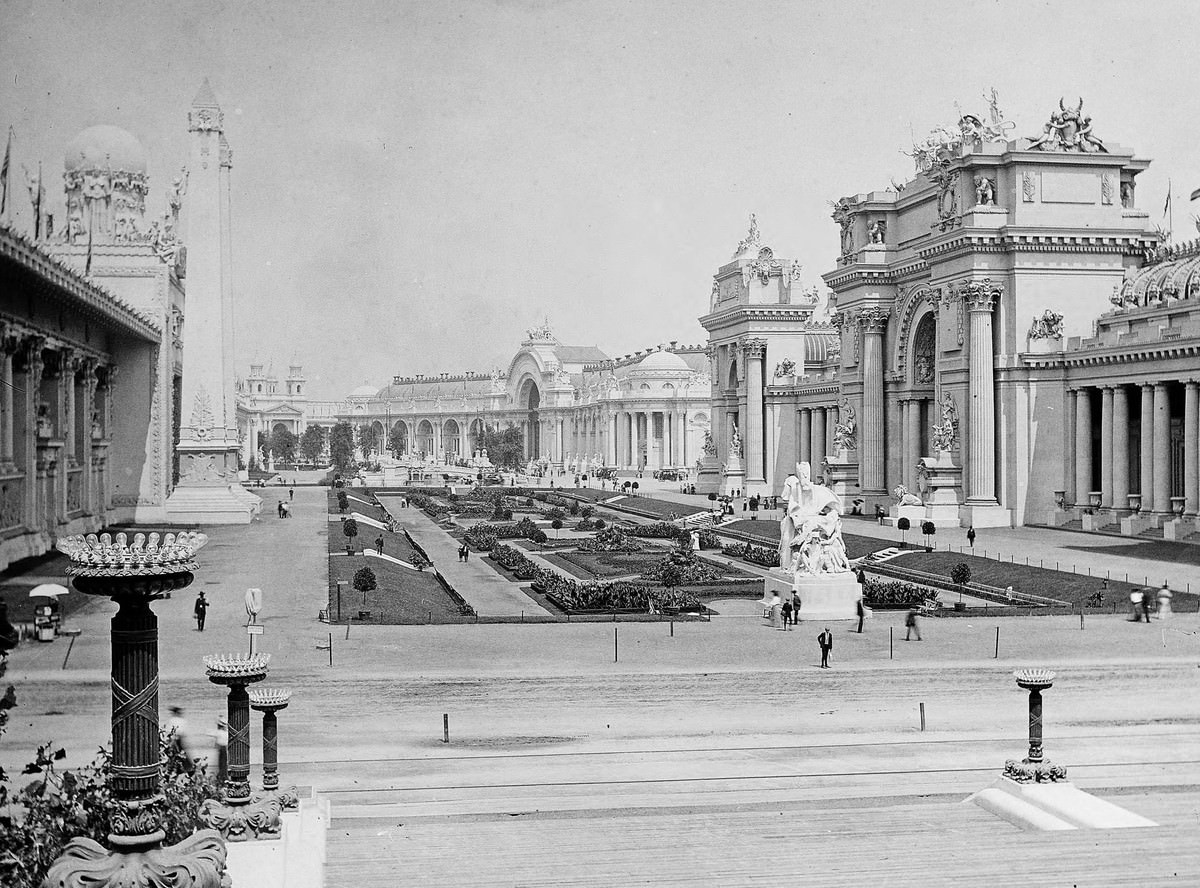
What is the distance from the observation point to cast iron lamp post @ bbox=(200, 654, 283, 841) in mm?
12242

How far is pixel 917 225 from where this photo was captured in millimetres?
58938

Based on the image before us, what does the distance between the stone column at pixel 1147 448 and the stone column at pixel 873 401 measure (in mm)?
15954

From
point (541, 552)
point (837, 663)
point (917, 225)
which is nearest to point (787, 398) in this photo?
point (917, 225)

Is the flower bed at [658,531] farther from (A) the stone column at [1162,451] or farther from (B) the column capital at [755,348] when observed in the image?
(B) the column capital at [755,348]

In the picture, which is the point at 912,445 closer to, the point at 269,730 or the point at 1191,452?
the point at 1191,452

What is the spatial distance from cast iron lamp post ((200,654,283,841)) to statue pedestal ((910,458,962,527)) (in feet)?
137

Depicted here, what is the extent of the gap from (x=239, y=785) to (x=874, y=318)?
167ft

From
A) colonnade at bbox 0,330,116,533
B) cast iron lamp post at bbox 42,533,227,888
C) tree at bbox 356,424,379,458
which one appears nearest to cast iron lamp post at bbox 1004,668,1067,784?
cast iron lamp post at bbox 42,533,227,888

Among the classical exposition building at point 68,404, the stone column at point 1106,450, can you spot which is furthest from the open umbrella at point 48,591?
the stone column at point 1106,450

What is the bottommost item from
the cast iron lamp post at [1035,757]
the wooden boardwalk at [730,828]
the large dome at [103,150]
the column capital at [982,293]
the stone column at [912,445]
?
the wooden boardwalk at [730,828]

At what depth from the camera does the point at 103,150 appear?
49875mm

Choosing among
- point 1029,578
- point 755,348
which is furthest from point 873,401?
point 1029,578

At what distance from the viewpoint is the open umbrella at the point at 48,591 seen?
22734 millimetres

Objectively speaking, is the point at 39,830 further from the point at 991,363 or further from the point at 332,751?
the point at 991,363
